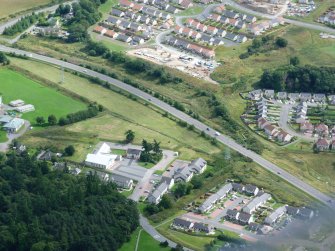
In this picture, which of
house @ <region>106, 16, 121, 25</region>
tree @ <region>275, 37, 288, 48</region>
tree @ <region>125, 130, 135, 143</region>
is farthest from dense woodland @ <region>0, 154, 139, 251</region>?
house @ <region>106, 16, 121, 25</region>

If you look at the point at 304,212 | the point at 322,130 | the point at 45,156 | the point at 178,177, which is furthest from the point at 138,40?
the point at 304,212

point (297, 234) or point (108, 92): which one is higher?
point (297, 234)

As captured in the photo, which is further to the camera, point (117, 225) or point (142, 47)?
point (142, 47)

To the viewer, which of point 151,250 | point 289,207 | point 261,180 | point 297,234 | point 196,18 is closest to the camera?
point 297,234

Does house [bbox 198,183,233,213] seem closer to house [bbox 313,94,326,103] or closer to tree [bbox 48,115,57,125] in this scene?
tree [bbox 48,115,57,125]

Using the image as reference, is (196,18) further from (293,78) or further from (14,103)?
(14,103)

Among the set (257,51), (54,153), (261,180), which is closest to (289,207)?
(261,180)

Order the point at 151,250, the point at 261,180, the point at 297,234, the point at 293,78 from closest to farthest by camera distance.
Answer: the point at 297,234 → the point at 151,250 → the point at 261,180 → the point at 293,78

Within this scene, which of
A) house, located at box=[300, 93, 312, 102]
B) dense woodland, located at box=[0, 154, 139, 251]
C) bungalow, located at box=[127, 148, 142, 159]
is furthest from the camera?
house, located at box=[300, 93, 312, 102]
